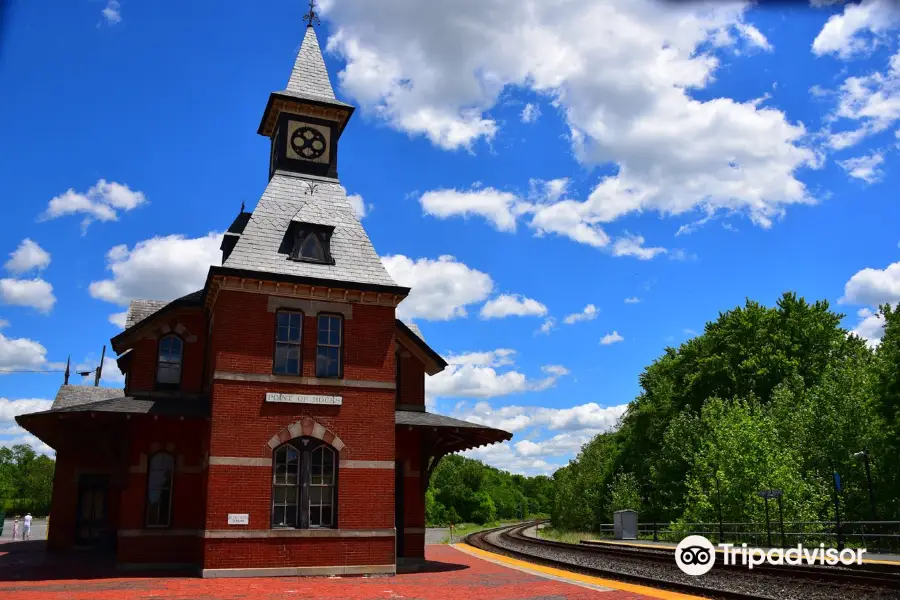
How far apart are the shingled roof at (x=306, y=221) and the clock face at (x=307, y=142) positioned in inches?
28.3

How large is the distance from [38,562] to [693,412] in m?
40.9

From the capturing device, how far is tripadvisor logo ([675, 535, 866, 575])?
18.5 metres

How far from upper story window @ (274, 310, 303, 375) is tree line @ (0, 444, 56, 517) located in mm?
95684

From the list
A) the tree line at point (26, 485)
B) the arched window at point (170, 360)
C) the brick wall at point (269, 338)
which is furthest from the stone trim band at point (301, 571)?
the tree line at point (26, 485)

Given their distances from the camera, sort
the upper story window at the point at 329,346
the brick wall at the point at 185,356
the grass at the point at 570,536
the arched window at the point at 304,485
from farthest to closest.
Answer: the grass at the point at 570,536, the brick wall at the point at 185,356, the upper story window at the point at 329,346, the arched window at the point at 304,485

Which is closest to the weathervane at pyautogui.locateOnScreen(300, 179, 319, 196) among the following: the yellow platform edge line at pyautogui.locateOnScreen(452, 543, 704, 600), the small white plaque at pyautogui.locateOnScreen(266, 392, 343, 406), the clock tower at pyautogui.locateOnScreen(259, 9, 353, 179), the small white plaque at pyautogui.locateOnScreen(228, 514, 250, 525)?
the clock tower at pyautogui.locateOnScreen(259, 9, 353, 179)

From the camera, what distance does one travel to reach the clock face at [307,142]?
22297 millimetres

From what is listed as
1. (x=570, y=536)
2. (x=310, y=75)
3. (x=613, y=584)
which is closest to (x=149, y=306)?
(x=310, y=75)

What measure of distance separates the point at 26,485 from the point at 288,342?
4389 inches

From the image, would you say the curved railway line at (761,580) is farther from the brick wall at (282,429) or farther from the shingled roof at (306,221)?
the shingled roof at (306,221)

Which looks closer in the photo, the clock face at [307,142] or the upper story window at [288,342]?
the upper story window at [288,342]

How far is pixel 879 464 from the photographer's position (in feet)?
108

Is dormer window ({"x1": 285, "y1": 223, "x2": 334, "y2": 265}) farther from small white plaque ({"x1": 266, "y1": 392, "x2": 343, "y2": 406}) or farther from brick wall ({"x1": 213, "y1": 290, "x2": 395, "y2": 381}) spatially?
small white plaque ({"x1": 266, "y1": 392, "x2": 343, "y2": 406})

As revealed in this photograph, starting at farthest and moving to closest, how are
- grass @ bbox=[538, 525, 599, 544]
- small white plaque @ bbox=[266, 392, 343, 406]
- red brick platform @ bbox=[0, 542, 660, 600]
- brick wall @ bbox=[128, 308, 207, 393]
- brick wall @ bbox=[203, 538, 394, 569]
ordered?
1. grass @ bbox=[538, 525, 599, 544]
2. brick wall @ bbox=[128, 308, 207, 393]
3. small white plaque @ bbox=[266, 392, 343, 406]
4. brick wall @ bbox=[203, 538, 394, 569]
5. red brick platform @ bbox=[0, 542, 660, 600]
